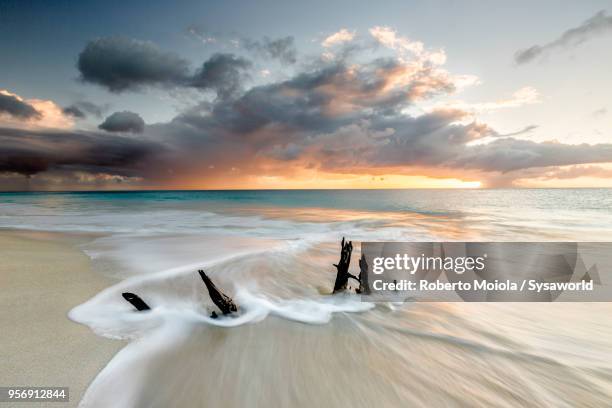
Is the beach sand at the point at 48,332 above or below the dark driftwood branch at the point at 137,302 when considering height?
below

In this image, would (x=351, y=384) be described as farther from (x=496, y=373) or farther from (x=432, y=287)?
(x=432, y=287)

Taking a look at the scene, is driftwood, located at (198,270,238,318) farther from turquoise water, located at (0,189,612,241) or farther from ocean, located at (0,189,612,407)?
turquoise water, located at (0,189,612,241)

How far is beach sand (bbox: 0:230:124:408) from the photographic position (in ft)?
9.43

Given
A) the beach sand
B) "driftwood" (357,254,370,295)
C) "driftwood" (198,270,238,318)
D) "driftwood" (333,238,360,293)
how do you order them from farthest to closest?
"driftwood" (357,254,370,295) < "driftwood" (333,238,360,293) < "driftwood" (198,270,238,318) < the beach sand

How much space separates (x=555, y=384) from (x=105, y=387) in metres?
5.39

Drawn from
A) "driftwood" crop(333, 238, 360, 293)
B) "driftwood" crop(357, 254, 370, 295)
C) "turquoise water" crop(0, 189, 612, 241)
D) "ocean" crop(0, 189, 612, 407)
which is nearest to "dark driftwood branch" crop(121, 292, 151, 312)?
"ocean" crop(0, 189, 612, 407)

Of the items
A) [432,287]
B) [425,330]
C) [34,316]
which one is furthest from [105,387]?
[432,287]

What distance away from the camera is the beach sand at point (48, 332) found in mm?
2873

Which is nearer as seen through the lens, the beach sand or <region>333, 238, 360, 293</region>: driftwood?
the beach sand

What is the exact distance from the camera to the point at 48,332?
3.68 meters

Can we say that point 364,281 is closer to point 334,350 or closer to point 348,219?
point 334,350


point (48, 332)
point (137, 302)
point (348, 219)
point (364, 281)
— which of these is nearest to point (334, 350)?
point (364, 281)

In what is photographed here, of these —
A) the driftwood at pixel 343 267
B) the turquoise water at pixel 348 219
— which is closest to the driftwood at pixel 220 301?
the driftwood at pixel 343 267

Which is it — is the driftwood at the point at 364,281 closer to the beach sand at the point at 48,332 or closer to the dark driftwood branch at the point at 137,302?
the dark driftwood branch at the point at 137,302
